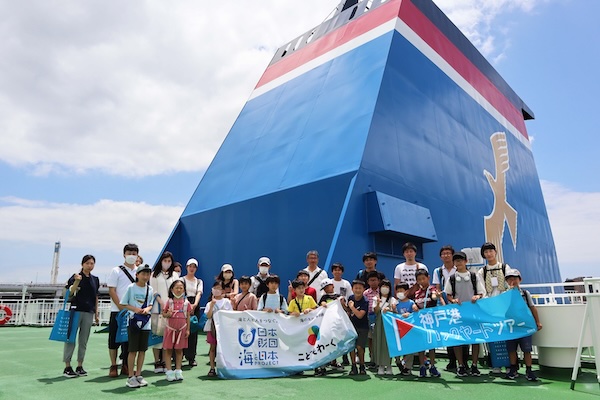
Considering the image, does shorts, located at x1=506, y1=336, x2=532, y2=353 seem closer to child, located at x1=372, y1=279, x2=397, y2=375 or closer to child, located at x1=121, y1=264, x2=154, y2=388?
child, located at x1=372, y1=279, x2=397, y2=375

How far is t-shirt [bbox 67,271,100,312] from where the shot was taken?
5332mm

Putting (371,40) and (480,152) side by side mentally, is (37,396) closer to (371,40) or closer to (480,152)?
(371,40)

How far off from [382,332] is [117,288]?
3.40 metres

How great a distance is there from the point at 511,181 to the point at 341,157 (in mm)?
9527

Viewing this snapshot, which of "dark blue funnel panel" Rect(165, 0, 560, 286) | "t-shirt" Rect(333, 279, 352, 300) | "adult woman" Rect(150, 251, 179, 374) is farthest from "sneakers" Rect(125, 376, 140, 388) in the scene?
"dark blue funnel panel" Rect(165, 0, 560, 286)

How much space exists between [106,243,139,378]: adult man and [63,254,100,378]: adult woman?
0.43 metres

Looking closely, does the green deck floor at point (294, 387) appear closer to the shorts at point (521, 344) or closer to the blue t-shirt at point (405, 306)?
the shorts at point (521, 344)

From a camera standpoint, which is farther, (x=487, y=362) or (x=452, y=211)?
(x=452, y=211)

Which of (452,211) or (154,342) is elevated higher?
(452,211)

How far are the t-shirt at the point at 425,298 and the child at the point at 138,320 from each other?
3405mm

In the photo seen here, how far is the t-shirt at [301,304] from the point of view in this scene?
5676mm

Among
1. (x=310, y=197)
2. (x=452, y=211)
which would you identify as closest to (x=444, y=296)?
(x=310, y=197)

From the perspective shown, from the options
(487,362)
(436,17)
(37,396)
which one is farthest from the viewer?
(436,17)

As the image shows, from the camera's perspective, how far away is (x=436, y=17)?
496 inches
